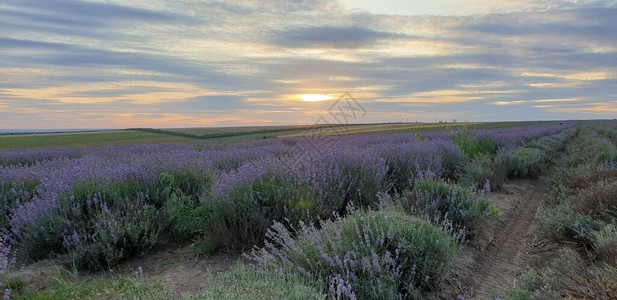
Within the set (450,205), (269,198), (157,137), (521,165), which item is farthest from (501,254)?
(157,137)

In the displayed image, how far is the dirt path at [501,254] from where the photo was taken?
364cm

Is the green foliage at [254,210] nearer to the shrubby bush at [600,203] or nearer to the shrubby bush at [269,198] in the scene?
the shrubby bush at [269,198]

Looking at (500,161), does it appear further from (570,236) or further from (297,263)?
(297,263)

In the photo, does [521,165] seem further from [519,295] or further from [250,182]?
[519,295]

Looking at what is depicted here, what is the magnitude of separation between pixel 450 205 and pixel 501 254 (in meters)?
0.77

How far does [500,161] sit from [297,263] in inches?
336

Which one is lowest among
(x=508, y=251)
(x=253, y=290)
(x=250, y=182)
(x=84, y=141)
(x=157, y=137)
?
(x=508, y=251)

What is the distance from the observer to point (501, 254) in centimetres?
464

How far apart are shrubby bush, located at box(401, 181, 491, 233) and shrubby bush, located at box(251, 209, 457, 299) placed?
1.17 m

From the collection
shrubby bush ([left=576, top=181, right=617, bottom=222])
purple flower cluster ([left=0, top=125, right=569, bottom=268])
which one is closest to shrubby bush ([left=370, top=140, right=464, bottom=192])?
purple flower cluster ([left=0, top=125, right=569, bottom=268])

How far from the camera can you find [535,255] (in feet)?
15.0

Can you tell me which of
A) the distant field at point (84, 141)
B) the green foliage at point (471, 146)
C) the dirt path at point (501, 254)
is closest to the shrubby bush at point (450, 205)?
the dirt path at point (501, 254)

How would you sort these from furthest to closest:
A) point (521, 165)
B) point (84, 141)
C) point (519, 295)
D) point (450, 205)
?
point (84, 141) < point (521, 165) < point (450, 205) < point (519, 295)

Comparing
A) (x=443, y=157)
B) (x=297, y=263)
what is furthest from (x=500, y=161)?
(x=297, y=263)
